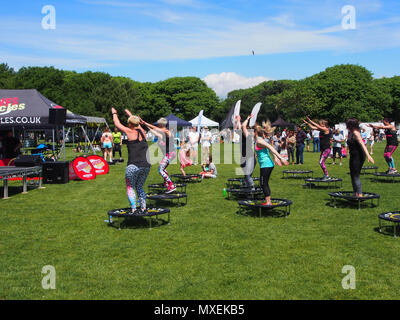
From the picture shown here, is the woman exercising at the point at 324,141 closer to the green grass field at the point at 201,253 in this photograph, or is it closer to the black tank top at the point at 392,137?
the black tank top at the point at 392,137

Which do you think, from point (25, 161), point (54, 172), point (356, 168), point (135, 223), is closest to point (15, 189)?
point (25, 161)

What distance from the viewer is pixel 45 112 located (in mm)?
15734

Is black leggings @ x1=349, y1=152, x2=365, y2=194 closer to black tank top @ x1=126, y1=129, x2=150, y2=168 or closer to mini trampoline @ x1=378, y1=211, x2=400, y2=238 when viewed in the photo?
mini trampoline @ x1=378, y1=211, x2=400, y2=238

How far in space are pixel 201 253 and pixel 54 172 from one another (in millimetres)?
10855

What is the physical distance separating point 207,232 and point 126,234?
1705 mm

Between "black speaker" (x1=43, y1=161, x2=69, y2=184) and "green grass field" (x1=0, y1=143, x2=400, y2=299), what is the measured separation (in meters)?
4.65

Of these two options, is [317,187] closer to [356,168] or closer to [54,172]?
[356,168]

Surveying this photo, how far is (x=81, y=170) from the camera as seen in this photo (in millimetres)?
16609

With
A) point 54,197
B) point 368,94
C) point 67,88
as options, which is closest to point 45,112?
point 54,197

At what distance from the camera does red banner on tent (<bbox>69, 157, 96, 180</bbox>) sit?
16.5 metres

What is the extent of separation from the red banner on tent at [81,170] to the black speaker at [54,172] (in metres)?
1.08
